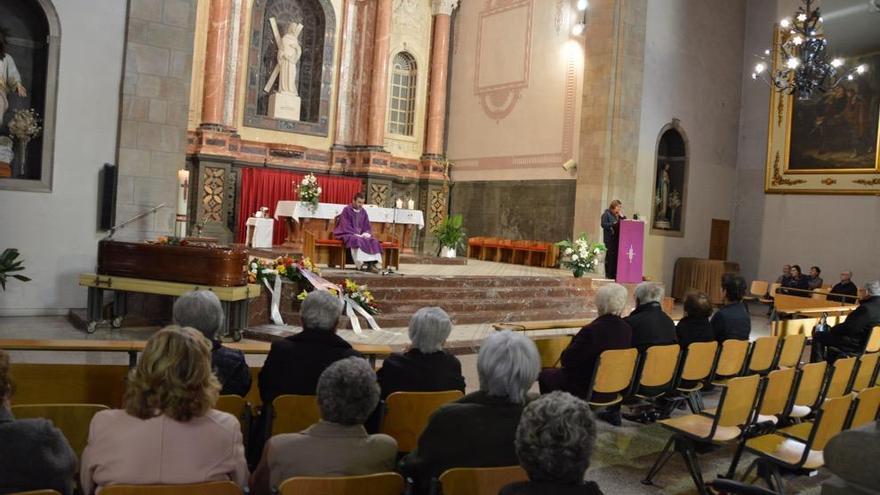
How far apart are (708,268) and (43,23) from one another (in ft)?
42.1

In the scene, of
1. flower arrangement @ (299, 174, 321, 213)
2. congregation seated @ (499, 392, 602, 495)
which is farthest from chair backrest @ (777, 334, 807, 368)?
flower arrangement @ (299, 174, 321, 213)

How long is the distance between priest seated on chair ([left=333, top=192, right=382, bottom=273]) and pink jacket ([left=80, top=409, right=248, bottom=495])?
28.5ft

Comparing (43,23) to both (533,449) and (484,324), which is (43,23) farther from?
(533,449)

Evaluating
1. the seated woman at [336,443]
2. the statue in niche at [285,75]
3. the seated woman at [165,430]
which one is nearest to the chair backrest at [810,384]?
the seated woman at [336,443]

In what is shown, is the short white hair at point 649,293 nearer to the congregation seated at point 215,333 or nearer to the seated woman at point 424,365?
the seated woman at point 424,365

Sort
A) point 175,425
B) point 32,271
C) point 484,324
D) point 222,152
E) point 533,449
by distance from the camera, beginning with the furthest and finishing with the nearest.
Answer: point 222,152
point 484,324
point 32,271
point 175,425
point 533,449

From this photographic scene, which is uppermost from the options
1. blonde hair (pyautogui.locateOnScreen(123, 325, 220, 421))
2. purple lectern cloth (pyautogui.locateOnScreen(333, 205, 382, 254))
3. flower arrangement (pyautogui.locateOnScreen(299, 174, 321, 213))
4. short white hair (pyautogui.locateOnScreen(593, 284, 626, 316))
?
flower arrangement (pyautogui.locateOnScreen(299, 174, 321, 213))

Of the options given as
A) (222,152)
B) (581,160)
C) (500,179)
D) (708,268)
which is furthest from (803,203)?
(222,152)

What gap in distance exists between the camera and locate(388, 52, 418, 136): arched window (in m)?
17.5

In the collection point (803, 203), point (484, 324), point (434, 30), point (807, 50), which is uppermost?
point (434, 30)

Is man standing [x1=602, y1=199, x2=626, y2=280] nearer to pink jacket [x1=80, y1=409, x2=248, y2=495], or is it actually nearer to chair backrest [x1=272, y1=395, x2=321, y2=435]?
chair backrest [x1=272, y1=395, x2=321, y2=435]

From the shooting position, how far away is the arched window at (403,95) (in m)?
17.5

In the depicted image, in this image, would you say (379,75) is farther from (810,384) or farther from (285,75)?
(810,384)

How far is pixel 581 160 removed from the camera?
14.7 m
